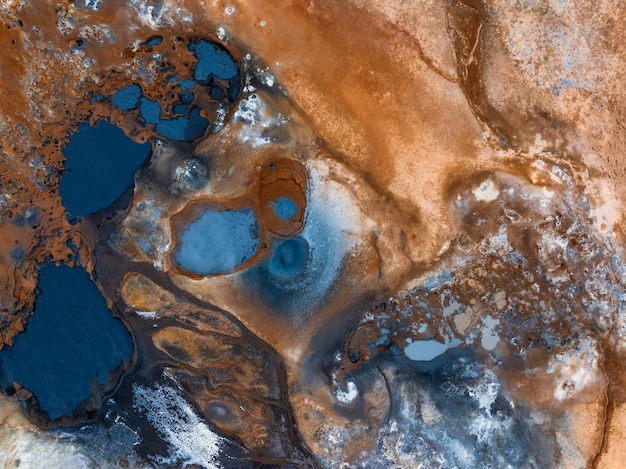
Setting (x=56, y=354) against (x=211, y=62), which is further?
(x=56, y=354)

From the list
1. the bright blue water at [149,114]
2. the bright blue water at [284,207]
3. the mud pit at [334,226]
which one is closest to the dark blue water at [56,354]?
the mud pit at [334,226]

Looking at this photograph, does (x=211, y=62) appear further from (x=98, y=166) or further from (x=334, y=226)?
(x=334, y=226)

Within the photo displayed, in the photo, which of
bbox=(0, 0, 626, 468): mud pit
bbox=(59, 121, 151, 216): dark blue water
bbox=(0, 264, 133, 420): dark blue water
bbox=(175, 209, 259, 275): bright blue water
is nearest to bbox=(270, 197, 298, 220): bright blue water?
bbox=(0, 0, 626, 468): mud pit

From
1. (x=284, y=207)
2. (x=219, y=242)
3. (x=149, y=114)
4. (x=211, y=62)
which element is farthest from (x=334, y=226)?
(x=149, y=114)

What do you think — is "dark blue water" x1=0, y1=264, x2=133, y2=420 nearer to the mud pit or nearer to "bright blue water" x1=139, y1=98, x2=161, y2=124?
the mud pit

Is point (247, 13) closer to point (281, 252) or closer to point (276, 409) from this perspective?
point (281, 252)

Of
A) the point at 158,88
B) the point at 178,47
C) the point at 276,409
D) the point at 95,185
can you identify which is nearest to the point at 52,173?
the point at 95,185
